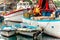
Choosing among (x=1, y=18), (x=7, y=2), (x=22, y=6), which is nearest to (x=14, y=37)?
(x=22, y=6)

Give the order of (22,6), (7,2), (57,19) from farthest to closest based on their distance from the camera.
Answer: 1. (7,2)
2. (22,6)
3. (57,19)

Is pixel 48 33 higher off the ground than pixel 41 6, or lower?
lower

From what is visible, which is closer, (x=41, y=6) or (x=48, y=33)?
(x=48, y=33)

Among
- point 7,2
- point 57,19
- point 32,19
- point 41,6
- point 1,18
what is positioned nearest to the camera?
point 57,19

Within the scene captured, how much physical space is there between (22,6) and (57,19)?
18019 mm

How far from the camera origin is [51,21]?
33.6 metres

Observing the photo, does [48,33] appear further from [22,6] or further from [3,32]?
[22,6]

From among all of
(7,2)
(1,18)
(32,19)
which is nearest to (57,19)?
(32,19)

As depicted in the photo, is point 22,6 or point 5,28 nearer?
point 5,28

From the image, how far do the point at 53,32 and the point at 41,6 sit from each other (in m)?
6.59

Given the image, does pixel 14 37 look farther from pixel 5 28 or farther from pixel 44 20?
Answer: pixel 44 20

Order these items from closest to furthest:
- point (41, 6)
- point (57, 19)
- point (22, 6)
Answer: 1. point (57, 19)
2. point (41, 6)
3. point (22, 6)

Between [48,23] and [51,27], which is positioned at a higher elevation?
[48,23]

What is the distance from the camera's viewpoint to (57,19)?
1320 inches
